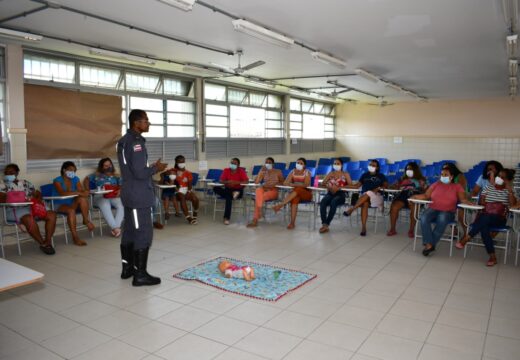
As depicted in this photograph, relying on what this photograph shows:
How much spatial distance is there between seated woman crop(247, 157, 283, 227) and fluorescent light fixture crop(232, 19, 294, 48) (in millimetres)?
2574

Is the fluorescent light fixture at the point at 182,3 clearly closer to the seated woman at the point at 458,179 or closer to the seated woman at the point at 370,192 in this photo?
the seated woman at the point at 458,179

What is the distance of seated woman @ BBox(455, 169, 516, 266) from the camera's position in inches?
199

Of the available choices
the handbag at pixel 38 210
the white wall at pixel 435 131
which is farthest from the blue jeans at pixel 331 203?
the white wall at pixel 435 131

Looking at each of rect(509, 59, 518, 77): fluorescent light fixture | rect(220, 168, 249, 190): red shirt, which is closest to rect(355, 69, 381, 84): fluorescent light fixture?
rect(509, 59, 518, 77): fluorescent light fixture

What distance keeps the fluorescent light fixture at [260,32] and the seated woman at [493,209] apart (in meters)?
3.15

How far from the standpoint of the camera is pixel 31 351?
2971 mm

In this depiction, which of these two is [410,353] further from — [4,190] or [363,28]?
[4,190]

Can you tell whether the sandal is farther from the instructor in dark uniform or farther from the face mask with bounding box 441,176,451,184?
the face mask with bounding box 441,176,451,184

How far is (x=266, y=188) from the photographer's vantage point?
24.4 ft

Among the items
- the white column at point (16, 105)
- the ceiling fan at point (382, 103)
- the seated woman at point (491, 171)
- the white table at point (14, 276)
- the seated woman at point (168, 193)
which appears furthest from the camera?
the ceiling fan at point (382, 103)

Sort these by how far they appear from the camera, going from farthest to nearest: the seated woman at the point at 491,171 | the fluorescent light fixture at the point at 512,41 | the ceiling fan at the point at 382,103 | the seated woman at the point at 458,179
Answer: the ceiling fan at the point at 382,103 < the seated woman at the point at 458,179 < the seated woman at the point at 491,171 < the fluorescent light fixture at the point at 512,41

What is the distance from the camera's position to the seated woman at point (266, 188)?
23.9 ft

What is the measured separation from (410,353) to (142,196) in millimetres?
2681

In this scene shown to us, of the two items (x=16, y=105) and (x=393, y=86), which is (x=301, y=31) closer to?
(x=16, y=105)
